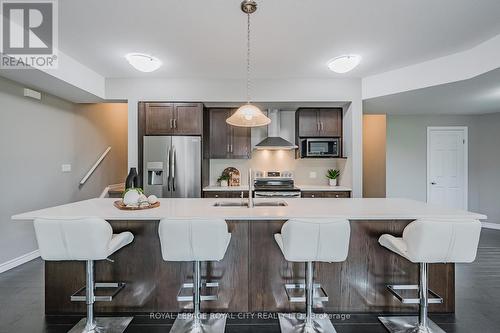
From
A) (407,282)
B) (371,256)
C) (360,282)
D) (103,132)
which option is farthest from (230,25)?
(103,132)

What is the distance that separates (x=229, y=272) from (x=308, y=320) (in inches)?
28.5

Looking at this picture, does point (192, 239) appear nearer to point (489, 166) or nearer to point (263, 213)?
point (263, 213)

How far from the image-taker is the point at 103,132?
5043mm

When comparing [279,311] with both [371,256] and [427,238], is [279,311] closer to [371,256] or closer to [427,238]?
[371,256]

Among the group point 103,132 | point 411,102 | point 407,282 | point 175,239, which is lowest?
point 407,282

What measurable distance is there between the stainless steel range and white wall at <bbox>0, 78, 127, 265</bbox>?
3.08m

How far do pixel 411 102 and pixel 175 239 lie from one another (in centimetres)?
435

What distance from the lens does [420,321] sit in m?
1.96

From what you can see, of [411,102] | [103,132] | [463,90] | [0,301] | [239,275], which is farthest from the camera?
[103,132]

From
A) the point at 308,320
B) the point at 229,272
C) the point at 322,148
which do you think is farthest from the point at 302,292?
the point at 322,148

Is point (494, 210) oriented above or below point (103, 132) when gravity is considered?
below

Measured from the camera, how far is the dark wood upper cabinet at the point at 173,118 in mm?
4000

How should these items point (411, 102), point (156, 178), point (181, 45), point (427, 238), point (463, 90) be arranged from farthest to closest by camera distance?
point (411, 102)
point (156, 178)
point (463, 90)
point (181, 45)
point (427, 238)

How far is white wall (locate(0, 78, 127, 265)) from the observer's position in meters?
3.16
